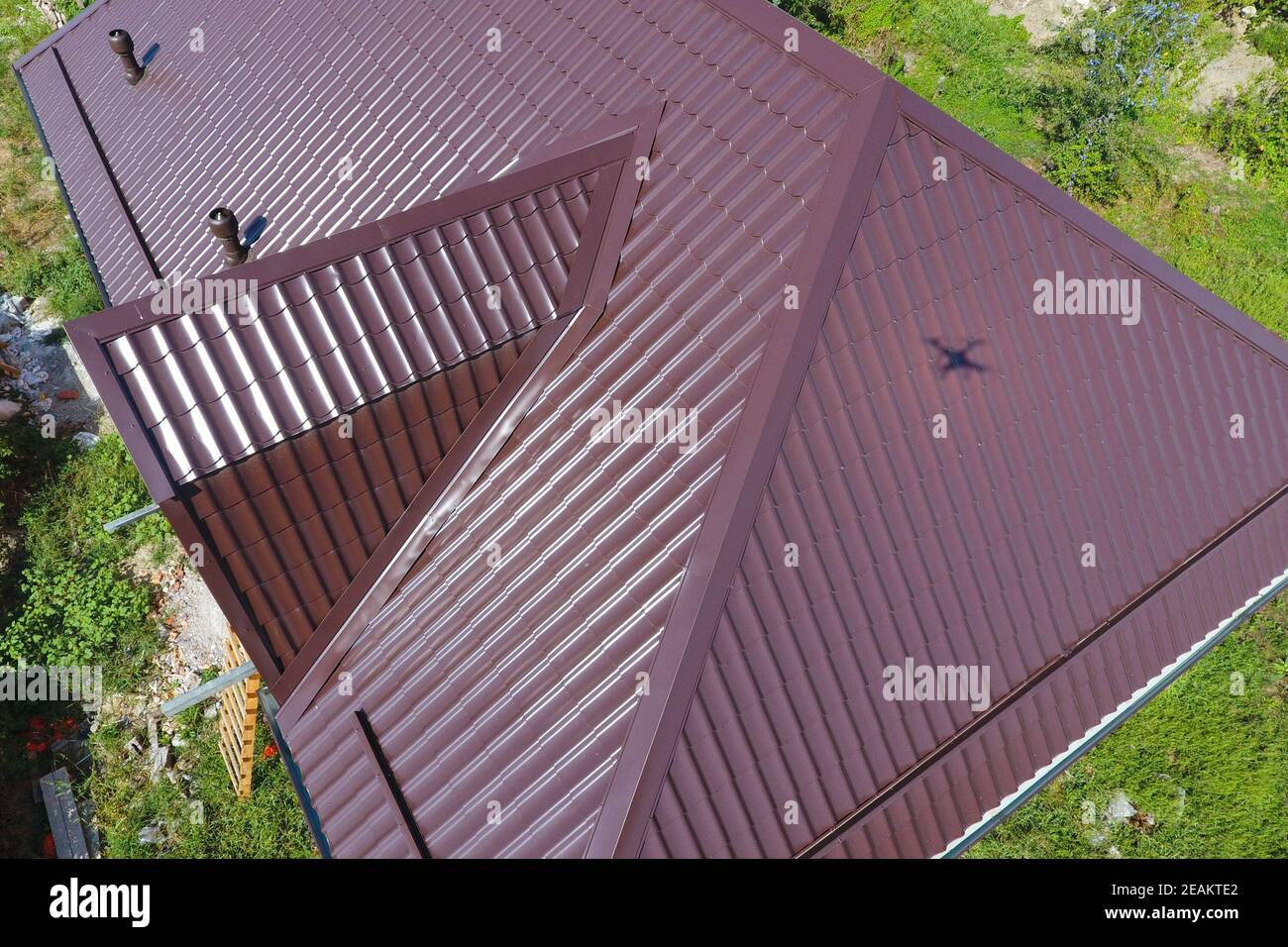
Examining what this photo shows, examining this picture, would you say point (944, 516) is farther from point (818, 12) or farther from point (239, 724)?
point (818, 12)

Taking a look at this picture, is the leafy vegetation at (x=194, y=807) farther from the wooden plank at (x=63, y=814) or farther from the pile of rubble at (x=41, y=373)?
the pile of rubble at (x=41, y=373)

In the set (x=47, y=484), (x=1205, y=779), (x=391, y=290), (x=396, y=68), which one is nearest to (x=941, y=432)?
(x=391, y=290)

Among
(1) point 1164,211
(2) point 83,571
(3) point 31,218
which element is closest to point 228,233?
(2) point 83,571

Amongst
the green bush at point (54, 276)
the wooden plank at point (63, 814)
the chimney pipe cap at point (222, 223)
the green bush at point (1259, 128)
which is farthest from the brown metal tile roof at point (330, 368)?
the green bush at point (1259, 128)

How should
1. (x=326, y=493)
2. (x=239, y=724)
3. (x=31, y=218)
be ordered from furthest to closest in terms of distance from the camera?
(x=31, y=218) → (x=239, y=724) → (x=326, y=493)

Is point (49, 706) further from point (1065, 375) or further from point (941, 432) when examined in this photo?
point (1065, 375)
